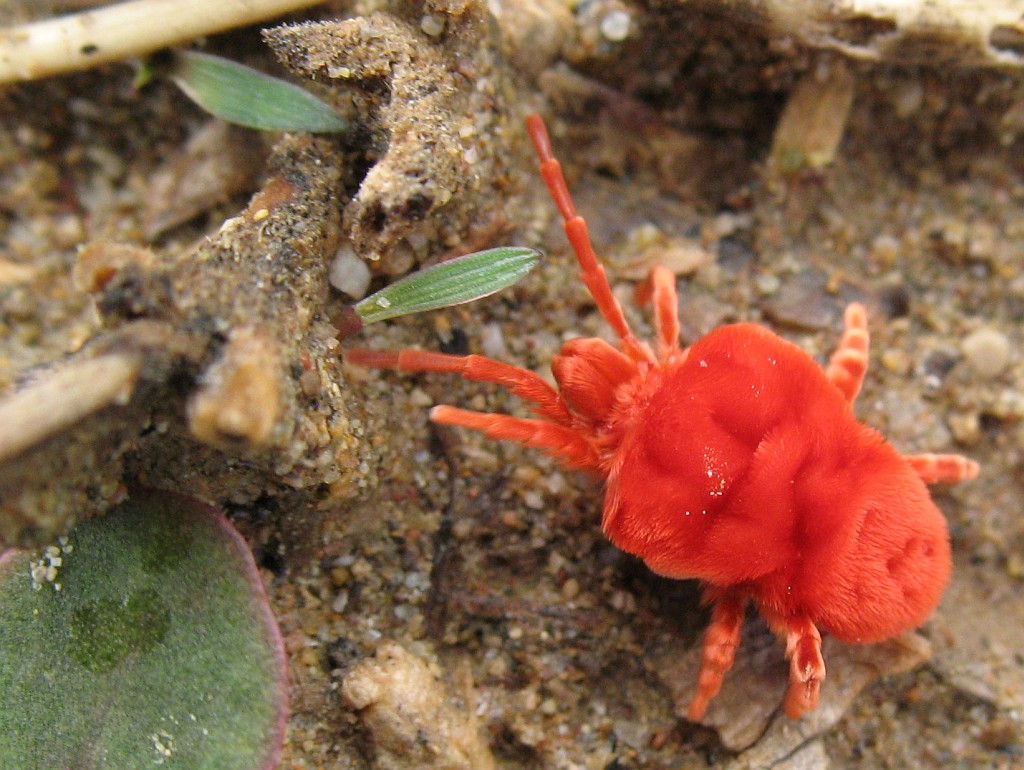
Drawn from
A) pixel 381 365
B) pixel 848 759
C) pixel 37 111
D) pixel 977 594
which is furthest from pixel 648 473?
pixel 37 111

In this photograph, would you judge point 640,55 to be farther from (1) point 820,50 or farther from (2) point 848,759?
(2) point 848,759

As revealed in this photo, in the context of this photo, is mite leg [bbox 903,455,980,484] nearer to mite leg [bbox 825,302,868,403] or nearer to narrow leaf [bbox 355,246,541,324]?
mite leg [bbox 825,302,868,403]

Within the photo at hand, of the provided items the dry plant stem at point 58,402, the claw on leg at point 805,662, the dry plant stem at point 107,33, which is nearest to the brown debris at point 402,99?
Result: the dry plant stem at point 107,33

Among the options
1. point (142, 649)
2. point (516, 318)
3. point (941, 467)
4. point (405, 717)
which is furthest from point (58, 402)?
point (941, 467)

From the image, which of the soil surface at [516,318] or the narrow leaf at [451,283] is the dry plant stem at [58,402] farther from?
the narrow leaf at [451,283]

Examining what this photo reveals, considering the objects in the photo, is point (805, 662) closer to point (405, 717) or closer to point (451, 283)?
point (405, 717)

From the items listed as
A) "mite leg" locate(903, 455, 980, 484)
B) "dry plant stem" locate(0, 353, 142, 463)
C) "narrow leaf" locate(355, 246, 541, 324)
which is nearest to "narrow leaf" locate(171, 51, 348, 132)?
"narrow leaf" locate(355, 246, 541, 324)
